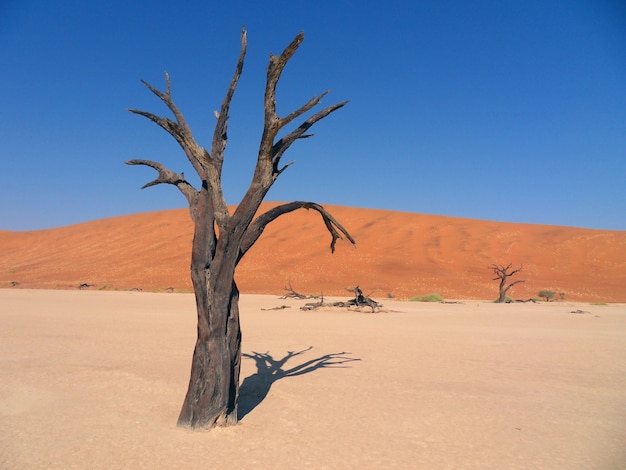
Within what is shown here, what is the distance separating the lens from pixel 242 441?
470 centimetres

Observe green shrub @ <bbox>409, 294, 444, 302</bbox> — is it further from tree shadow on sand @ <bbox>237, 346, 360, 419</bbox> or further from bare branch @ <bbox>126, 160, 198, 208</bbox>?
bare branch @ <bbox>126, 160, 198, 208</bbox>

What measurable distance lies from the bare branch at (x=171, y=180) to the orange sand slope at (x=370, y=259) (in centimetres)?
1829

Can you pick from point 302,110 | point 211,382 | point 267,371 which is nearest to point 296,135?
point 302,110

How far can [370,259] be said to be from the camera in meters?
40.7

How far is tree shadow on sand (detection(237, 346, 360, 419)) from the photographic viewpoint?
6211 mm

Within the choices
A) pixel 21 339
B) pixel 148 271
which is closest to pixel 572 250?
pixel 148 271

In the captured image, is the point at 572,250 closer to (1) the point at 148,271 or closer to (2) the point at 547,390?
(1) the point at 148,271

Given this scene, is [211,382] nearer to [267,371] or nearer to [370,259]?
[267,371]

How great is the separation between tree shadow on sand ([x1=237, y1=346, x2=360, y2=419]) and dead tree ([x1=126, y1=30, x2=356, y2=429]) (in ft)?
2.58

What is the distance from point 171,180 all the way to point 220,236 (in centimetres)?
104

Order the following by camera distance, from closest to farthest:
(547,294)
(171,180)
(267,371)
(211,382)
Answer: (211,382), (171,180), (267,371), (547,294)

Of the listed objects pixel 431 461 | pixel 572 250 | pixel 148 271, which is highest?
pixel 572 250

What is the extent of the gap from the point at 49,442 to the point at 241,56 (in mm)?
4454

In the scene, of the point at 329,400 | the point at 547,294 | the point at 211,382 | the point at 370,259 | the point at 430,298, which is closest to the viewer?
the point at 211,382
